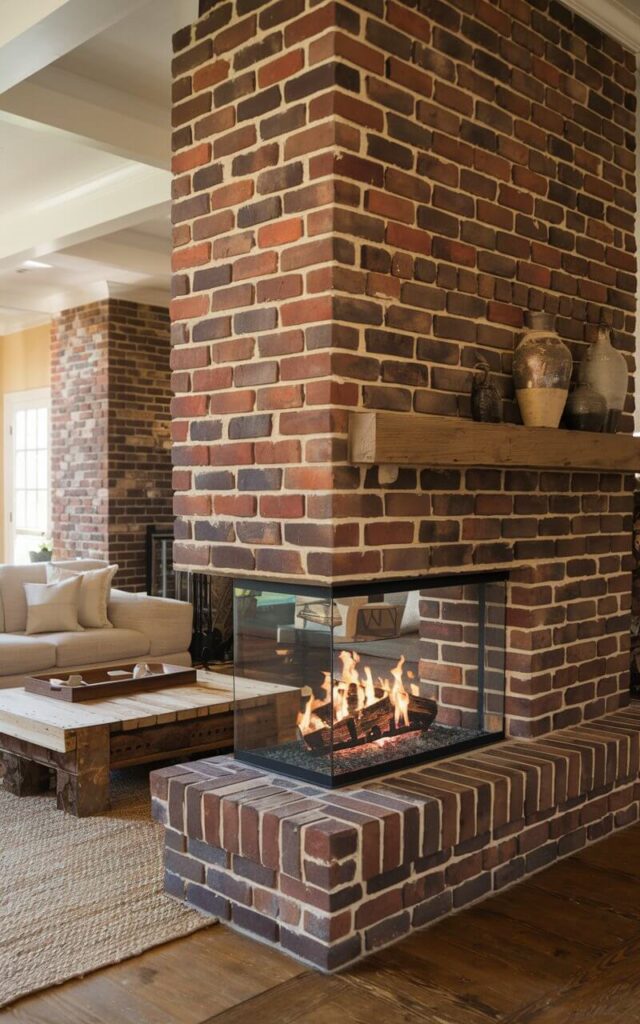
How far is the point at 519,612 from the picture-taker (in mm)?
3107

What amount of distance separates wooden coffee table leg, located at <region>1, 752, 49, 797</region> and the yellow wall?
5622 mm

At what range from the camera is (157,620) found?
5.68 metres

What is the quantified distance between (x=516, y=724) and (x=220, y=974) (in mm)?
1270

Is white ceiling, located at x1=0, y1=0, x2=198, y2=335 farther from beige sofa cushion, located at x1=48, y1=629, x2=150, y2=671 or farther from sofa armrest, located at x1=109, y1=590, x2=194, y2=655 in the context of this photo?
beige sofa cushion, located at x1=48, y1=629, x2=150, y2=671

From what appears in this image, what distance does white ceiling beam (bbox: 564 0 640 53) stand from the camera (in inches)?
126

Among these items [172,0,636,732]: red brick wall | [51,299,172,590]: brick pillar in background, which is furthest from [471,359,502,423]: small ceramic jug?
[51,299,172,590]: brick pillar in background

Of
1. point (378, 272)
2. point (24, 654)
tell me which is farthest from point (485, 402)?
point (24, 654)

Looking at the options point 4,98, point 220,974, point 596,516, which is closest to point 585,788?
point 596,516

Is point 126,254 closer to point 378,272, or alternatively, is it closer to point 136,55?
point 136,55

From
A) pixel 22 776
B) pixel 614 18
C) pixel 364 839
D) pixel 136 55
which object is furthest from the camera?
pixel 136 55

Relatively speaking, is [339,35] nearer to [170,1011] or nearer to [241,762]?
[241,762]

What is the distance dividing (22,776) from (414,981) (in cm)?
212

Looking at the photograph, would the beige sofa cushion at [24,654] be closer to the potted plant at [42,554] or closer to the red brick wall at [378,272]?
the red brick wall at [378,272]

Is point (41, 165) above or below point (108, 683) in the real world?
above
